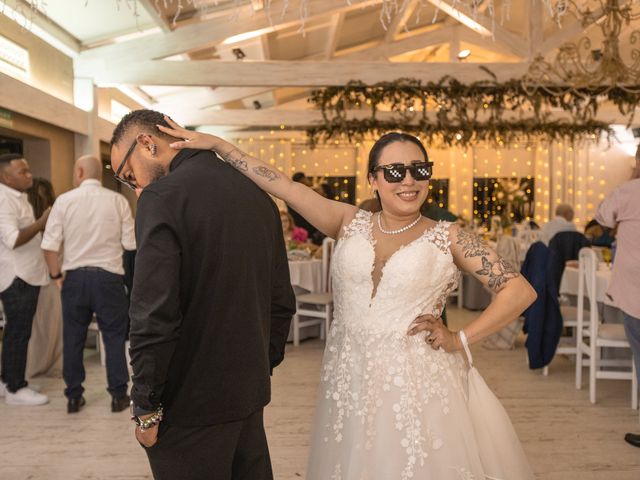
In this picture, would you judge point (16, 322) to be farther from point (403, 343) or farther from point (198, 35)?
point (198, 35)

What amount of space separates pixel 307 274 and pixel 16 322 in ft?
9.43

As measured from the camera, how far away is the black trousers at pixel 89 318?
3787 mm

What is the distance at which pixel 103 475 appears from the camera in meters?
3.02

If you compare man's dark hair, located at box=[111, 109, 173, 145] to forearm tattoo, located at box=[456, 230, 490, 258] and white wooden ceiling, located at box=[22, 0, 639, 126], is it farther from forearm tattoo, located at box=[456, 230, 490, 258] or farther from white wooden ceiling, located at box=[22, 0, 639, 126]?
white wooden ceiling, located at box=[22, 0, 639, 126]

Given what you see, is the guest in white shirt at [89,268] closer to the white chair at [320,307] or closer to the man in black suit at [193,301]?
the white chair at [320,307]

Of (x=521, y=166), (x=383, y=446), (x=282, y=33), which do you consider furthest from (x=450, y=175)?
(x=383, y=446)

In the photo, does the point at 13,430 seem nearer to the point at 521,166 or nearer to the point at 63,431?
the point at 63,431

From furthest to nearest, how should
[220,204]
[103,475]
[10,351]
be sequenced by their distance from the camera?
[10,351]
[103,475]
[220,204]

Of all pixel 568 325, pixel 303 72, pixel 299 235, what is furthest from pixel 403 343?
pixel 303 72

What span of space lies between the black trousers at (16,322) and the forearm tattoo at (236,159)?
Result: 2.60 meters

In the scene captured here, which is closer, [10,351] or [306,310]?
[10,351]

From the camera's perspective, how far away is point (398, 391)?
1.92 metres

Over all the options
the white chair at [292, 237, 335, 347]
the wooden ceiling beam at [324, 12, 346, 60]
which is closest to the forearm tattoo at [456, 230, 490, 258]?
the white chair at [292, 237, 335, 347]

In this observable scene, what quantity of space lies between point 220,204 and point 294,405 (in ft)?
9.64
